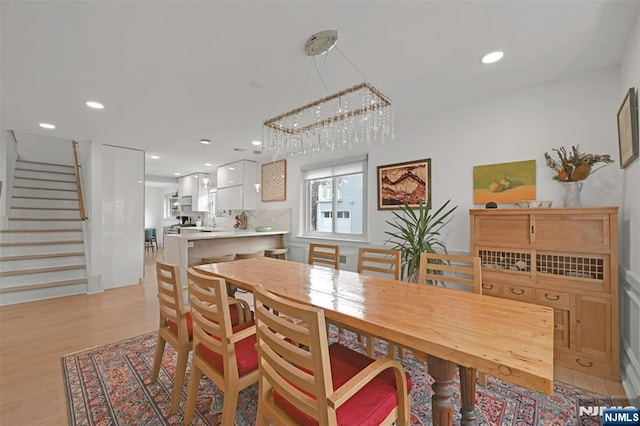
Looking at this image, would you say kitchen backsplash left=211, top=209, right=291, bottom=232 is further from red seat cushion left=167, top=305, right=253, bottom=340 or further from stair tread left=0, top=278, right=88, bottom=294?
red seat cushion left=167, top=305, right=253, bottom=340

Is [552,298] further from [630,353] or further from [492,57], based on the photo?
[492,57]

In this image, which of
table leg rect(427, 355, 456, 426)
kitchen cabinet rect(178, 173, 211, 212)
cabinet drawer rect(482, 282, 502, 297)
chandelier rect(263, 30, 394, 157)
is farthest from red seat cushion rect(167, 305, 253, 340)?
kitchen cabinet rect(178, 173, 211, 212)

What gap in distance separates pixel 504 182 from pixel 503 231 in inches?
24.5

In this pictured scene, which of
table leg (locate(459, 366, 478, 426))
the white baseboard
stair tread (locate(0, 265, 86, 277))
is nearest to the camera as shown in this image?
table leg (locate(459, 366, 478, 426))

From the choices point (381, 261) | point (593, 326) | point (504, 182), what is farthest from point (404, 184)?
point (593, 326)

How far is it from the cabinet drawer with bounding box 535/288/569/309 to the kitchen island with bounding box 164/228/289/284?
3748 mm

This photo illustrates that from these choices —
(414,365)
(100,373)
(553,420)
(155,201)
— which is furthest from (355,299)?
(155,201)

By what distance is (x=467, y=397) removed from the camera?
128 cm

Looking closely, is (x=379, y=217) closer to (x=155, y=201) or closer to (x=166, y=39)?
(x=166, y=39)

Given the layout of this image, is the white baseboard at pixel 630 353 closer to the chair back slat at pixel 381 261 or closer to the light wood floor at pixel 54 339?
the light wood floor at pixel 54 339

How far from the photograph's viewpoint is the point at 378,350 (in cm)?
249

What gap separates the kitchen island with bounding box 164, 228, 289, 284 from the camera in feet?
12.1

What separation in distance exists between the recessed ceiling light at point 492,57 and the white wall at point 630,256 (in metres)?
0.73

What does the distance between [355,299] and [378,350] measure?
1.29 m
